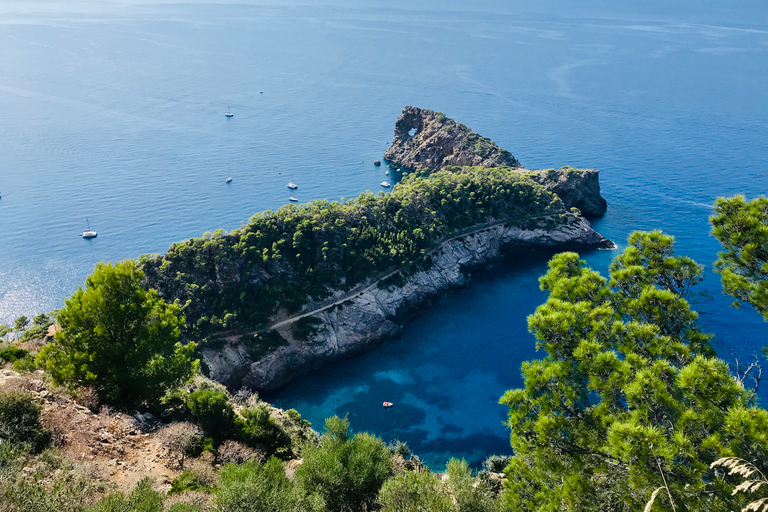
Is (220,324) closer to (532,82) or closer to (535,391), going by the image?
(535,391)

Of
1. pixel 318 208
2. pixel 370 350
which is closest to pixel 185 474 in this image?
pixel 370 350

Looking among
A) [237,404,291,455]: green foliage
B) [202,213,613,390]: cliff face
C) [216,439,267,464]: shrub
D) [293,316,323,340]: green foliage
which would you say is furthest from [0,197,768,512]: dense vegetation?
[293,316,323,340]: green foliage

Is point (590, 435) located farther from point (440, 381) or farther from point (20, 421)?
point (440, 381)

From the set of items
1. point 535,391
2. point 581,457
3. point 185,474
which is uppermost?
point 535,391

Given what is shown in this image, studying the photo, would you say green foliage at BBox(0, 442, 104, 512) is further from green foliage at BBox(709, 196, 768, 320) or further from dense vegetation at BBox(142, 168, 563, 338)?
dense vegetation at BBox(142, 168, 563, 338)

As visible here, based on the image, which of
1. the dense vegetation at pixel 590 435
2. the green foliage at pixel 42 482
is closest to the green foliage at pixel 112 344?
the dense vegetation at pixel 590 435

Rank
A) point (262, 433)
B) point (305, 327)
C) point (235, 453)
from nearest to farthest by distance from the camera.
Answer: point (235, 453) → point (262, 433) → point (305, 327)

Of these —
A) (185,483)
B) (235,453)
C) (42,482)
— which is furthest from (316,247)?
(42,482)
